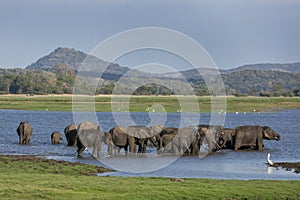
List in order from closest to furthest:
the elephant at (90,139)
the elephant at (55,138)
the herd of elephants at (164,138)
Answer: the elephant at (90,139)
the herd of elephants at (164,138)
the elephant at (55,138)

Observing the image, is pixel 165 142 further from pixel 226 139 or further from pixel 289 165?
pixel 289 165

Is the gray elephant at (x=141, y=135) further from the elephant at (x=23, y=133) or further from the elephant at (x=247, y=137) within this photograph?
the elephant at (x=23, y=133)

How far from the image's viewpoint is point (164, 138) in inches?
1532

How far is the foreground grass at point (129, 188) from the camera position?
22.3 m

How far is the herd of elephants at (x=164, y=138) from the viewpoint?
3666 cm

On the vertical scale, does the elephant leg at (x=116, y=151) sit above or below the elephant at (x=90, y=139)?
below

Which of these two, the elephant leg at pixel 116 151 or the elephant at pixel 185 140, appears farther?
the elephant at pixel 185 140

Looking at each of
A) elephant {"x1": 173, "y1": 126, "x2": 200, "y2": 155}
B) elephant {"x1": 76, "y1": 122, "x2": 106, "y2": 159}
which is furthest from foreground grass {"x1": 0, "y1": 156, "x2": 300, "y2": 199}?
elephant {"x1": 173, "y1": 126, "x2": 200, "y2": 155}

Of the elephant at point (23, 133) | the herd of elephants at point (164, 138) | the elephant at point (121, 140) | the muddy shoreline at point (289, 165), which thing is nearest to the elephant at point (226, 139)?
the herd of elephants at point (164, 138)

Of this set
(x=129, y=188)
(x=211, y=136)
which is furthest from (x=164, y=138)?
(x=129, y=188)

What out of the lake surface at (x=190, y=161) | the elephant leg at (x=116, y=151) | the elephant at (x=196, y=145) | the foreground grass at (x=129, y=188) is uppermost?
the elephant at (x=196, y=145)

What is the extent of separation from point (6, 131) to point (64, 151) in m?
21.4

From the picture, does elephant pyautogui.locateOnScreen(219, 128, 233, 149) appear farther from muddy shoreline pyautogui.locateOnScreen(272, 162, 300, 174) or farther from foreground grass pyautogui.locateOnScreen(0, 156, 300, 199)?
foreground grass pyautogui.locateOnScreen(0, 156, 300, 199)

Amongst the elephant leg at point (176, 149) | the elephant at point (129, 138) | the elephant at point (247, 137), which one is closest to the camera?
the elephant leg at point (176, 149)
